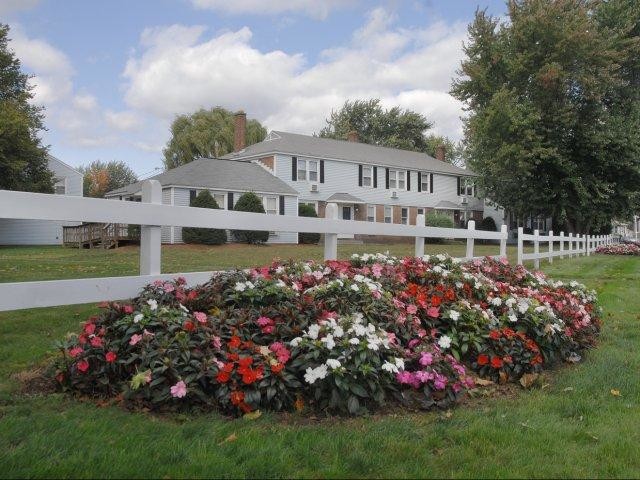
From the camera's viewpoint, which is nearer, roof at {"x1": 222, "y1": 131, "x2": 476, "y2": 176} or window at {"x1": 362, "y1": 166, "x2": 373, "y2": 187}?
roof at {"x1": 222, "y1": 131, "x2": 476, "y2": 176}

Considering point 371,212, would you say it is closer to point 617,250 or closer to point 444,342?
point 617,250

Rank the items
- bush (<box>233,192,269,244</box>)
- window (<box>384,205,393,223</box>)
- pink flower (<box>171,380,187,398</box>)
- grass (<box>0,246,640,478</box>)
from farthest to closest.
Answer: window (<box>384,205,393,223</box>), bush (<box>233,192,269,244</box>), pink flower (<box>171,380,187,398</box>), grass (<box>0,246,640,478</box>)

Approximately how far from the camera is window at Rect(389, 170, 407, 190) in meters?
Answer: 39.2

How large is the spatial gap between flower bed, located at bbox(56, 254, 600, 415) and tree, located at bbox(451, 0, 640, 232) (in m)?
25.8

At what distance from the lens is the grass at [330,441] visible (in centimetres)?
256

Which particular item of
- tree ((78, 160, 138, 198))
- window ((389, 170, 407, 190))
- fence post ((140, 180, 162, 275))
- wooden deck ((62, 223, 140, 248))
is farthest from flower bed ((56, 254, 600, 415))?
tree ((78, 160, 138, 198))

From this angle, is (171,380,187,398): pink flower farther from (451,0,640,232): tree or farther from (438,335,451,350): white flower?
(451,0,640,232): tree

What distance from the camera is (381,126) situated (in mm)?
60219

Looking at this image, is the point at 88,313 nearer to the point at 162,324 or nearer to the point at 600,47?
the point at 162,324

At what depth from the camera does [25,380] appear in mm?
3648

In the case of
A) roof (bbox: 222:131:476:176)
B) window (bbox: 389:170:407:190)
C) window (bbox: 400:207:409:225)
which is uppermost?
roof (bbox: 222:131:476:176)

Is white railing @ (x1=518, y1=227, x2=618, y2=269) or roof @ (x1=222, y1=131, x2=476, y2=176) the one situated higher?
roof @ (x1=222, y1=131, x2=476, y2=176)

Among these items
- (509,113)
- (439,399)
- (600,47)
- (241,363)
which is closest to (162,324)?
(241,363)

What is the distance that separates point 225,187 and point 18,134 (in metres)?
10.2
